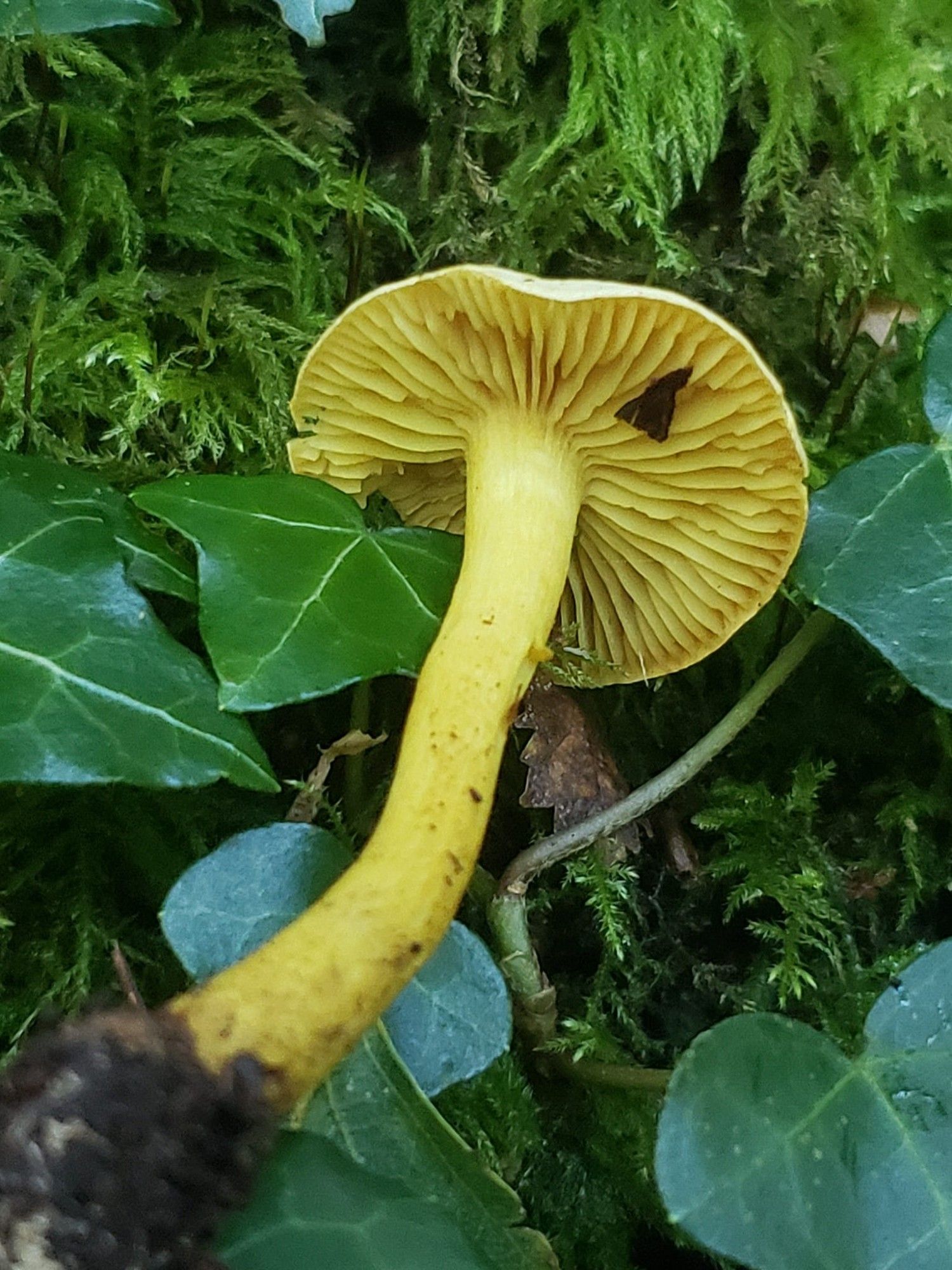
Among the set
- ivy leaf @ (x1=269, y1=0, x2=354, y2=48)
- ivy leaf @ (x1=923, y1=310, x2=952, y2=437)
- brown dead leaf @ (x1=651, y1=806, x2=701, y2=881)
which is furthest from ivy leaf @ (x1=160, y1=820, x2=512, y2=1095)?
ivy leaf @ (x1=269, y1=0, x2=354, y2=48)

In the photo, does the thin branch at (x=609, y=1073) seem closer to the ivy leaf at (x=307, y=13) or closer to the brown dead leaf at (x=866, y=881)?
the brown dead leaf at (x=866, y=881)

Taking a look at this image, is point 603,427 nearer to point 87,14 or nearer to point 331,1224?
point 87,14

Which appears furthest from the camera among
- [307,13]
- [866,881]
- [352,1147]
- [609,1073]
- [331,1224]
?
[866,881]

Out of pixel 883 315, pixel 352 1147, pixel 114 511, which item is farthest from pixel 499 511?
pixel 883 315

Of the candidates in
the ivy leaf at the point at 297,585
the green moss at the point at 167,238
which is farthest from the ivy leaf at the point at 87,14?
the ivy leaf at the point at 297,585

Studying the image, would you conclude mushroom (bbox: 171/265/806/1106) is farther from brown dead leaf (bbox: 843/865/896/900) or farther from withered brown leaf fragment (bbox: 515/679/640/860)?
brown dead leaf (bbox: 843/865/896/900)

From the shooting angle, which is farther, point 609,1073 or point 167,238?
point 167,238
